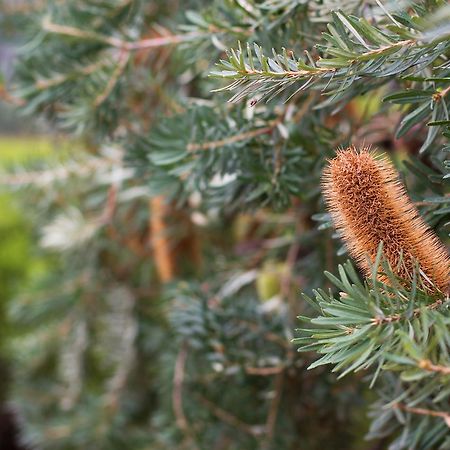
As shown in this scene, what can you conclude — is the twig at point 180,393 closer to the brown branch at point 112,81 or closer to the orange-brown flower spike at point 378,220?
the brown branch at point 112,81

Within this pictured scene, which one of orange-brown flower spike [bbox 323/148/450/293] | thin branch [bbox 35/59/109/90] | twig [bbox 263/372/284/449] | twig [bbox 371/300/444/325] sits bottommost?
twig [bbox 263/372/284/449]

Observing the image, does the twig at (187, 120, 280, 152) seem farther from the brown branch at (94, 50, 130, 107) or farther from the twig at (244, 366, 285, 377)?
the twig at (244, 366, 285, 377)

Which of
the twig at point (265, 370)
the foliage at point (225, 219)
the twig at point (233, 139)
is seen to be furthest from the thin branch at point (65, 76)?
the twig at point (265, 370)

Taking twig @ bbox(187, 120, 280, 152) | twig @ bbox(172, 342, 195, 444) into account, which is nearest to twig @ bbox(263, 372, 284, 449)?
twig @ bbox(172, 342, 195, 444)

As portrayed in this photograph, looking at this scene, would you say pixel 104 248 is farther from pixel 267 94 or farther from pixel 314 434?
pixel 267 94

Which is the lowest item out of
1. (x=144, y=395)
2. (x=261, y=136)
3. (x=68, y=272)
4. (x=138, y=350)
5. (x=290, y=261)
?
(x=144, y=395)

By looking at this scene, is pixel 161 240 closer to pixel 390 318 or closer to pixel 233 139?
pixel 233 139

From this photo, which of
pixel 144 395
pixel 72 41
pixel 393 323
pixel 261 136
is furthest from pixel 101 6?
pixel 144 395

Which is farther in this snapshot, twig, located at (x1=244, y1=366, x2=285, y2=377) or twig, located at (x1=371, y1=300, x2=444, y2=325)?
twig, located at (x1=244, y1=366, x2=285, y2=377)
